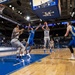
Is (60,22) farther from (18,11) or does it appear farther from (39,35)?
(18,11)

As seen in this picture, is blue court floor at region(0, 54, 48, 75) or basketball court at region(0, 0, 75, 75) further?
basketball court at region(0, 0, 75, 75)

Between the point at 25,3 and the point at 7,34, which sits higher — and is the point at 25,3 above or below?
above

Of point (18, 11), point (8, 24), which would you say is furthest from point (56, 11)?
point (8, 24)

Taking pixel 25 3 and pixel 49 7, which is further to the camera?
pixel 25 3

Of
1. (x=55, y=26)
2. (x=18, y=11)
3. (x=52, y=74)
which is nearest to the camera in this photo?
(x=52, y=74)

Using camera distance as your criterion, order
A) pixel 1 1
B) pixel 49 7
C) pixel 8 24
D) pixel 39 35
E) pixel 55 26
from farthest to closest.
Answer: pixel 39 35, pixel 55 26, pixel 8 24, pixel 49 7, pixel 1 1

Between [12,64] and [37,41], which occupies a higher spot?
[37,41]

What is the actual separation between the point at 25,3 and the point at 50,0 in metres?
8.59

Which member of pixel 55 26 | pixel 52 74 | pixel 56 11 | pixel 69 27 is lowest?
pixel 52 74

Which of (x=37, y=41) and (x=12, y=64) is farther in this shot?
(x=37, y=41)

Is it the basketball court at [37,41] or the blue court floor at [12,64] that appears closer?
the blue court floor at [12,64]

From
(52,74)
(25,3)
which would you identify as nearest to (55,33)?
(25,3)

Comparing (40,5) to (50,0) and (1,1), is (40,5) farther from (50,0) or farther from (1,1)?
(1,1)

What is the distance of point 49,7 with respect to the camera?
24.3 ft
